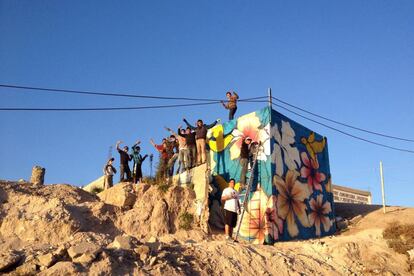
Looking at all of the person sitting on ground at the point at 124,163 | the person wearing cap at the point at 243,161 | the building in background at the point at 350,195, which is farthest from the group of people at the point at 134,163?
the building in background at the point at 350,195

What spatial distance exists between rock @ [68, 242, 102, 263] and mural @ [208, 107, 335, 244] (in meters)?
5.56

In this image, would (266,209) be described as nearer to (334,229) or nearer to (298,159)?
(298,159)

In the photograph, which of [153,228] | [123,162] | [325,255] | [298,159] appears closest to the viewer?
[325,255]

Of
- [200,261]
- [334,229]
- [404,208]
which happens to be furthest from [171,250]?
[404,208]

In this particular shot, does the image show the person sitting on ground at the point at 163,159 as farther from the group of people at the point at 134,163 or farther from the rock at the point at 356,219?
the rock at the point at 356,219

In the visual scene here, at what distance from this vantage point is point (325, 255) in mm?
11242

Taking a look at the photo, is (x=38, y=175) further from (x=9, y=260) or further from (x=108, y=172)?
(x=9, y=260)

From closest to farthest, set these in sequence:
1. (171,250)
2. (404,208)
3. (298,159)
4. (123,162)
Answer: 1. (171,250)
2. (298,159)
3. (123,162)
4. (404,208)

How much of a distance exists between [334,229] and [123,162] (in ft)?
26.2

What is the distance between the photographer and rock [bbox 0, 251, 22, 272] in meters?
6.77

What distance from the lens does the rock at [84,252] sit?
23.3ft

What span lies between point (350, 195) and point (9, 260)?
20.5m

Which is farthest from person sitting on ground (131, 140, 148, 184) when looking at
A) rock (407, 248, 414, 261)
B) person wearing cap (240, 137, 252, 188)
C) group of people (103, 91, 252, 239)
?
rock (407, 248, 414, 261)

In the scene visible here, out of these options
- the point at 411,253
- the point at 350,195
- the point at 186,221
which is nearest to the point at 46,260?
the point at 186,221
